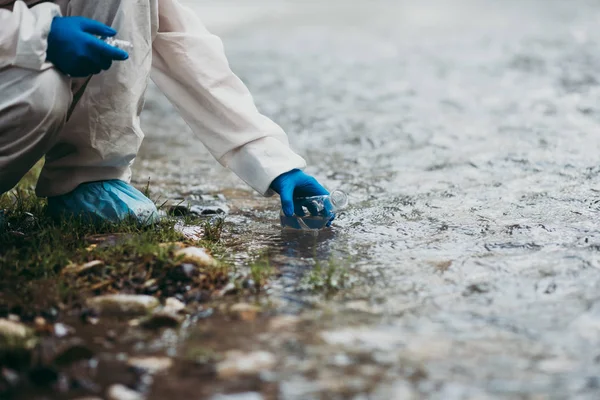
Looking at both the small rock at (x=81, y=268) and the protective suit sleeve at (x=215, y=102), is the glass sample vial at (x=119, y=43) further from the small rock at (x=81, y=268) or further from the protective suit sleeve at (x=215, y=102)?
the small rock at (x=81, y=268)

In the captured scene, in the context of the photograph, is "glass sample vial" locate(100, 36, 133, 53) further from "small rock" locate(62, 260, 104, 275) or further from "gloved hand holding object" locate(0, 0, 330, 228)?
"small rock" locate(62, 260, 104, 275)

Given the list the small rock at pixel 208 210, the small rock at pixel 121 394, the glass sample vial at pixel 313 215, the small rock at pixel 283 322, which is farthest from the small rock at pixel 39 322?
the small rock at pixel 208 210

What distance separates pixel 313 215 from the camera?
115 inches

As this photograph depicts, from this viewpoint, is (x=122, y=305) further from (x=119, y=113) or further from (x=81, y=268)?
(x=119, y=113)

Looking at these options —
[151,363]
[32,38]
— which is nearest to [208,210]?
[32,38]

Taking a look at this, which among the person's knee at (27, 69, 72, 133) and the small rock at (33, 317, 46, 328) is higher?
the person's knee at (27, 69, 72, 133)

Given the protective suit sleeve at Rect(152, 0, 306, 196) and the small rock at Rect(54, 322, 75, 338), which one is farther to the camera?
the protective suit sleeve at Rect(152, 0, 306, 196)

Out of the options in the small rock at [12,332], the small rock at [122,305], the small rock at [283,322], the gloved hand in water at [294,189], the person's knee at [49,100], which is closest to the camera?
the small rock at [12,332]

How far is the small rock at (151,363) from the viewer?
1.79 meters

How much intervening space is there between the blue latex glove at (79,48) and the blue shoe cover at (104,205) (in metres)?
0.49

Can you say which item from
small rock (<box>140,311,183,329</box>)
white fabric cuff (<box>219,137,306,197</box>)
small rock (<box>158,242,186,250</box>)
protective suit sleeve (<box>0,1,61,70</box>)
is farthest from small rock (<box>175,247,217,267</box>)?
protective suit sleeve (<box>0,1,61,70</box>)

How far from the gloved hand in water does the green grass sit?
27cm

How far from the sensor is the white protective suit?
2.52 meters

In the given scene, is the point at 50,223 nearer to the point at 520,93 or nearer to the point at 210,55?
the point at 210,55
